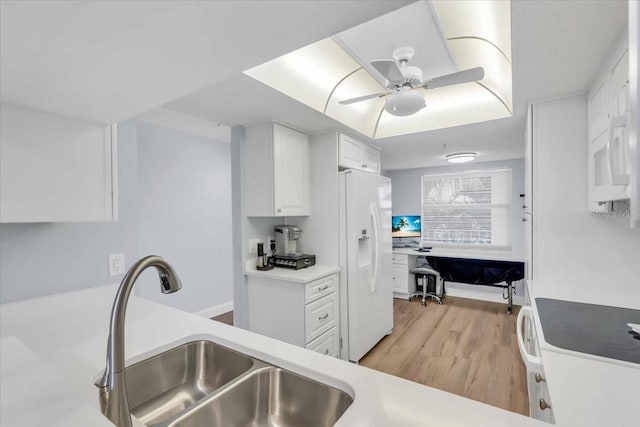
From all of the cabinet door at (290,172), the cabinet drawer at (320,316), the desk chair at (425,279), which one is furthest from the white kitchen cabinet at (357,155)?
the desk chair at (425,279)

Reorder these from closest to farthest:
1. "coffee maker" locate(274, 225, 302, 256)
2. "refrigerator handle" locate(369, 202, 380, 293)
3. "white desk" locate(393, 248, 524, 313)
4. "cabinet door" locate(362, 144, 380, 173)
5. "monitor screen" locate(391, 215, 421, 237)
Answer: "coffee maker" locate(274, 225, 302, 256), "refrigerator handle" locate(369, 202, 380, 293), "cabinet door" locate(362, 144, 380, 173), "white desk" locate(393, 248, 524, 313), "monitor screen" locate(391, 215, 421, 237)

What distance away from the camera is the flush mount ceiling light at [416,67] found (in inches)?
69.5

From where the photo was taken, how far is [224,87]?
1.89m

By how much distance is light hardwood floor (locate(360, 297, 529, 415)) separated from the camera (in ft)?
7.87

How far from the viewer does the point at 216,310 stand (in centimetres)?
405

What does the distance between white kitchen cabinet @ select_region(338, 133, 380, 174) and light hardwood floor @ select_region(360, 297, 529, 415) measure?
2004 millimetres

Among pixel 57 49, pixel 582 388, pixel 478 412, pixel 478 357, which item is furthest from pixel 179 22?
pixel 478 357

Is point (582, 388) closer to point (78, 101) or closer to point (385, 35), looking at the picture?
point (78, 101)

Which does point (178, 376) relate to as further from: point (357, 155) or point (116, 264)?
point (357, 155)

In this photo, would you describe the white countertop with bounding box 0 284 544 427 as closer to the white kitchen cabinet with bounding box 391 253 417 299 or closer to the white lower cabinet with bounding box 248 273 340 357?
the white lower cabinet with bounding box 248 273 340 357

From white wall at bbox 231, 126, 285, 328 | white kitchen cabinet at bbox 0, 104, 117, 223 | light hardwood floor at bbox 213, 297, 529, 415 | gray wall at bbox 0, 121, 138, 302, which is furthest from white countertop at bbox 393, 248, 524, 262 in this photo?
white kitchen cabinet at bbox 0, 104, 117, 223

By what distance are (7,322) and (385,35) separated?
254cm

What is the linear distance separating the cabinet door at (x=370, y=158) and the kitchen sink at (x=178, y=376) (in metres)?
2.59

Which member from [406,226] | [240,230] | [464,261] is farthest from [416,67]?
[406,226]
